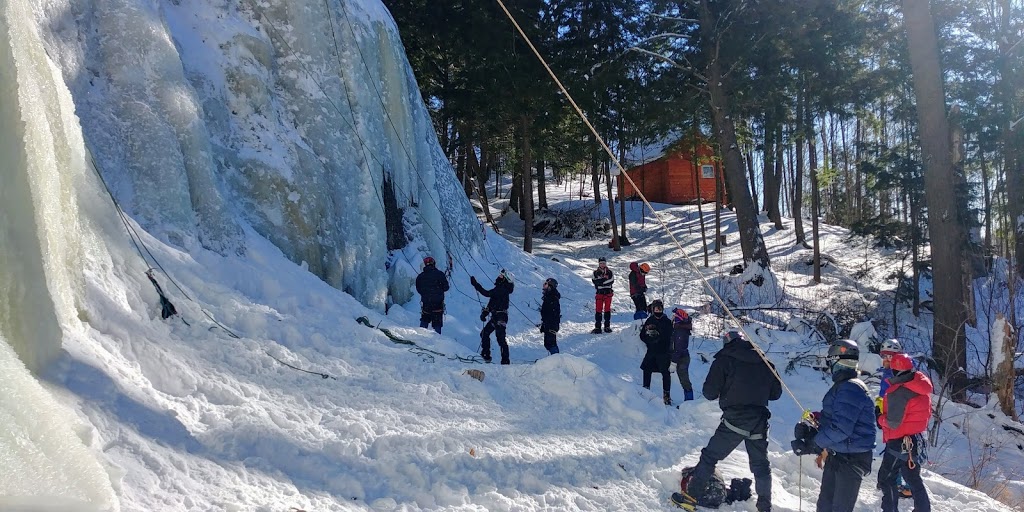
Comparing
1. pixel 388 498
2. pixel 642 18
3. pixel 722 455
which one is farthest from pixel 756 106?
pixel 388 498

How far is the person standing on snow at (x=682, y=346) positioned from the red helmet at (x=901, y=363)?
370 centimetres

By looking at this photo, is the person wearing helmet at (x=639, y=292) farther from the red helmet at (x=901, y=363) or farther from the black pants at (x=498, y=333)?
the red helmet at (x=901, y=363)

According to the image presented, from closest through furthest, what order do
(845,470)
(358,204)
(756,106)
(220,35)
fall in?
1. (845,470)
2. (220,35)
3. (358,204)
4. (756,106)

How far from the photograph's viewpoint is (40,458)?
2664 millimetres

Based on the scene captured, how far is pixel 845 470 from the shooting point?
4.44 meters

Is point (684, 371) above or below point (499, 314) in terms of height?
below

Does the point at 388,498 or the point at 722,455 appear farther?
the point at 722,455

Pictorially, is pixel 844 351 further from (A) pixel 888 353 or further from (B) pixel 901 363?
(A) pixel 888 353

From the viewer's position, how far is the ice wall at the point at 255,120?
6.90 meters

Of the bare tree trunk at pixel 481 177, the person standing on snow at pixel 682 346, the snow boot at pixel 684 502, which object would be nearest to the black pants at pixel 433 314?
the person standing on snow at pixel 682 346

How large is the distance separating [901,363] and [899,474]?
2.98 feet

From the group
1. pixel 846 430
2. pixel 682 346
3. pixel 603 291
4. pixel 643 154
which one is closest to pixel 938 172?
pixel 603 291

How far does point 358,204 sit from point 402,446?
20.9 ft

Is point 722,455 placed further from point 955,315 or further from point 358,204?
point 955,315
